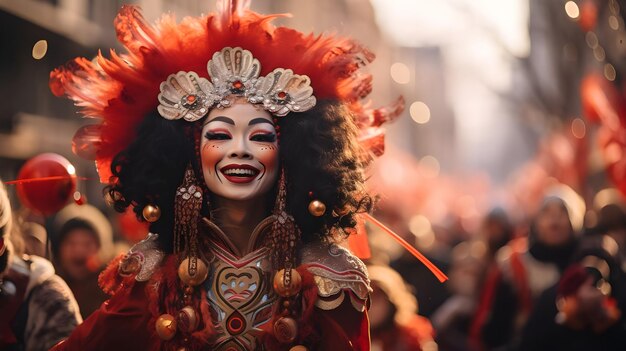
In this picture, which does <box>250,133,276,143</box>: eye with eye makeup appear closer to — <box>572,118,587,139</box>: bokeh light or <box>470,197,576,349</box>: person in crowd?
<box>470,197,576,349</box>: person in crowd

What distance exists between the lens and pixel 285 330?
4.76 metres

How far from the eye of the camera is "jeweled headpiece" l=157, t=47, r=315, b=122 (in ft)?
16.4

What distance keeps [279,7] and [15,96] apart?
13306 millimetres

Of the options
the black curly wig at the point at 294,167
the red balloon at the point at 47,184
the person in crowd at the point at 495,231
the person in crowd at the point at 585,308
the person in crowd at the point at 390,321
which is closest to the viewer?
the black curly wig at the point at 294,167

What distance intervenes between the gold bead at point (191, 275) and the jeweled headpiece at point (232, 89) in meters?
0.65

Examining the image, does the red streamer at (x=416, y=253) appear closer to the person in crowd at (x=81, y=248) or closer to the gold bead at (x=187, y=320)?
the gold bead at (x=187, y=320)

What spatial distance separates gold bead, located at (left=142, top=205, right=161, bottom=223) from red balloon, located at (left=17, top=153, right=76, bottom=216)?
76cm

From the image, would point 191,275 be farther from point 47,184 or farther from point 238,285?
point 47,184

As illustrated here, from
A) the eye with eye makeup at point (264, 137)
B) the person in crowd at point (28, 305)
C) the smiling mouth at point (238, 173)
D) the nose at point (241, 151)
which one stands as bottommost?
the person in crowd at point (28, 305)

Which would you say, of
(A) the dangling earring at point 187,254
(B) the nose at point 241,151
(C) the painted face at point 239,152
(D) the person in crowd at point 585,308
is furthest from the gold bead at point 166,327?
(D) the person in crowd at point 585,308

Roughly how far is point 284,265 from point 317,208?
0.98 feet

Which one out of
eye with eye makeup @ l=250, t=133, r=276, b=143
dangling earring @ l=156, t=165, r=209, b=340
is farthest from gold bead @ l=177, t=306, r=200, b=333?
eye with eye makeup @ l=250, t=133, r=276, b=143

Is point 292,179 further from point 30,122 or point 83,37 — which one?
point 83,37

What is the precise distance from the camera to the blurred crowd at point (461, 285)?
541 centimetres
